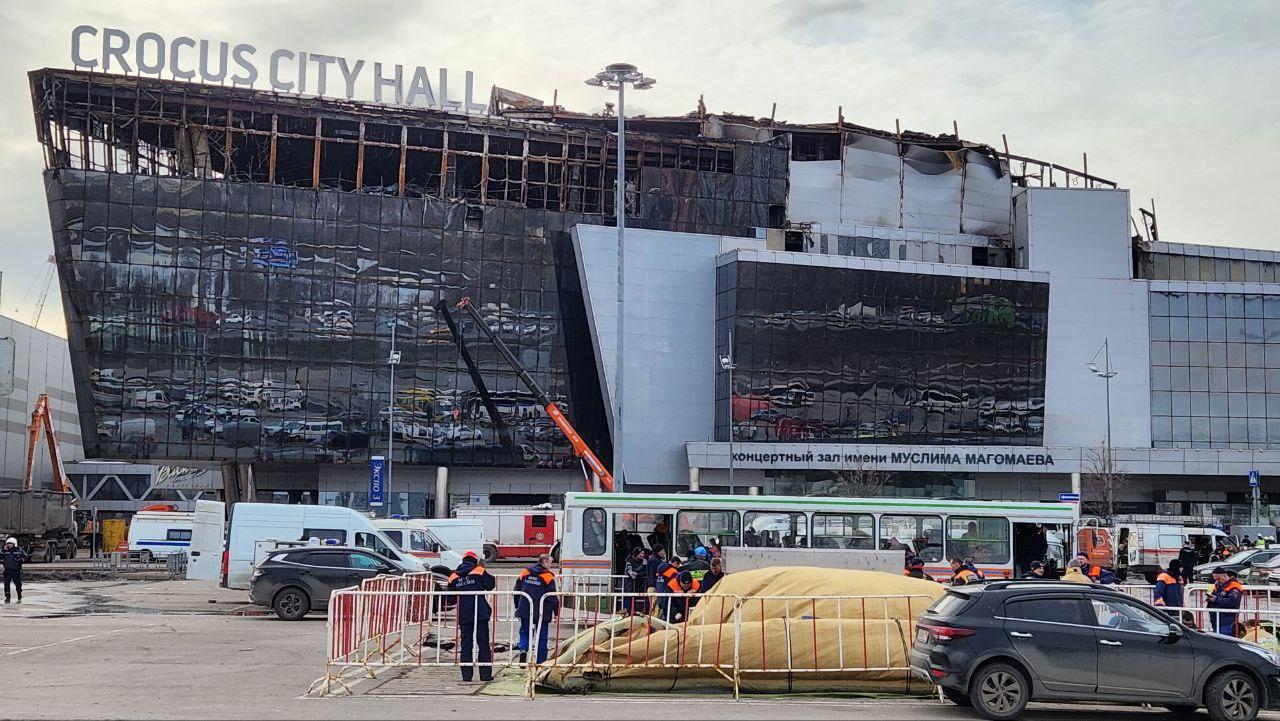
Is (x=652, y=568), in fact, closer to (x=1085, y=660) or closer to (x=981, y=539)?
(x=981, y=539)

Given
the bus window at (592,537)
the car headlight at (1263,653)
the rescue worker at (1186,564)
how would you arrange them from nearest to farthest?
the car headlight at (1263,653), the bus window at (592,537), the rescue worker at (1186,564)

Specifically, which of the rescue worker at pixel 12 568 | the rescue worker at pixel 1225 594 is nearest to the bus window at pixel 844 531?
the rescue worker at pixel 1225 594

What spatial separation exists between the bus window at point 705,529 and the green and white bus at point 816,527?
0.02 meters

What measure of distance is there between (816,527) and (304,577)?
11983 millimetres

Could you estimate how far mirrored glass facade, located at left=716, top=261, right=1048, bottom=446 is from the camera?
70250mm

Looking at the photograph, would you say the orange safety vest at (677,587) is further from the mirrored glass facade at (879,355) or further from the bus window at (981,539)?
the mirrored glass facade at (879,355)

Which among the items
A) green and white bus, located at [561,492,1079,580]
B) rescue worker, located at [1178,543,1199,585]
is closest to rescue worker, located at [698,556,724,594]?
green and white bus, located at [561,492,1079,580]

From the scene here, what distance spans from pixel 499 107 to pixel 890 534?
52.7m

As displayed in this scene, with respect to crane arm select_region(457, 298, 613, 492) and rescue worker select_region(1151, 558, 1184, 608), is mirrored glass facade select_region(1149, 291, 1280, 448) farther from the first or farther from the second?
rescue worker select_region(1151, 558, 1184, 608)

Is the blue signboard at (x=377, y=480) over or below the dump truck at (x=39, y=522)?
over

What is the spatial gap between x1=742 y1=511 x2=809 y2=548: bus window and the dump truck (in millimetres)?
40309

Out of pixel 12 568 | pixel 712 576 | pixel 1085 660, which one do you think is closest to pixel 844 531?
pixel 712 576

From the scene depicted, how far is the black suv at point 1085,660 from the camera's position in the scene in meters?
15.2

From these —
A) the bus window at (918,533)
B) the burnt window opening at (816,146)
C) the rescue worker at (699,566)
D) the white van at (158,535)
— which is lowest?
the white van at (158,535)
